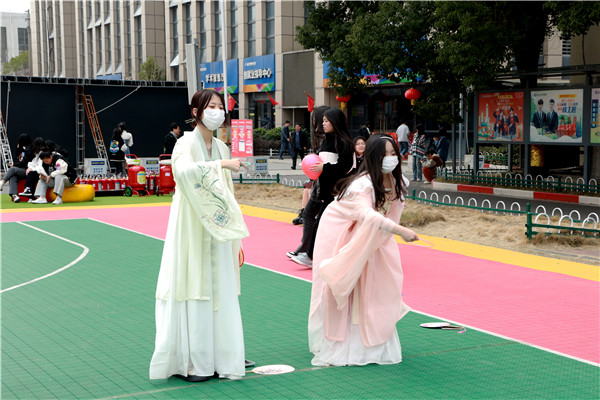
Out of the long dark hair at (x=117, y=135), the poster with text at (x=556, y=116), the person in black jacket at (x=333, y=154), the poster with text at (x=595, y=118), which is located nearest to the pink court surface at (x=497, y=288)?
the person in black jacket at (x=333, y=154)

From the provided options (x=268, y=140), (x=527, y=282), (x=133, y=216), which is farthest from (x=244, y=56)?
(x=527, y=282)

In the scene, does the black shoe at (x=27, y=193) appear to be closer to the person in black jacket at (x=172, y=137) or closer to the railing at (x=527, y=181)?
the person in black jacket at (x=172, y=137)

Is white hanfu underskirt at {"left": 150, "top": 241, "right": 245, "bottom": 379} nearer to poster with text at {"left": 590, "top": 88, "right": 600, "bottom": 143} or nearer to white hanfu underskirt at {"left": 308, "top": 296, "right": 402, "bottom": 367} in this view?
white hanfu underskirt at {"left": 308, "top": 296, "right": 402, "bottom": 367}

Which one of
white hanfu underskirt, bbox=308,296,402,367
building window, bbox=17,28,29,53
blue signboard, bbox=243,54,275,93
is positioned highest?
building window, bbox=17,28,29,53

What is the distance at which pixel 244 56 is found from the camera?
4691 centimetres

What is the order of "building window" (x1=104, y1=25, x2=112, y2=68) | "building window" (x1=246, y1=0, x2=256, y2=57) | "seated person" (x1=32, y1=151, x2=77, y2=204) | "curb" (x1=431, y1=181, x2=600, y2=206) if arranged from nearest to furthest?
"curb" (x1=431, y1=181, x2=600, y2=206) → "seated person" (x1=32, y1=151, x2=77, y2=204) → "building window" (x1=246, y1=0, x2=256, y2=57) → "building window" (x1=104, y1=25, x2=112, y2=68)

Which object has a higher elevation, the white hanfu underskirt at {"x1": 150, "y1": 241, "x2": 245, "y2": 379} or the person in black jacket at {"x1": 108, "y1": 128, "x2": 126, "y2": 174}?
the person in black jacket at {"x1": 108, "y1": 128, "x2": 126, "y2": 174}

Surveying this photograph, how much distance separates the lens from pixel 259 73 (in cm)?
4538

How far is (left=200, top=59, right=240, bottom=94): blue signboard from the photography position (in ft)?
156

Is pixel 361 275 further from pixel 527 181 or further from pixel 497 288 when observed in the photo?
pixel 527 181

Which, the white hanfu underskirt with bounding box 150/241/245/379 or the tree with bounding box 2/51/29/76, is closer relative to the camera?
the white hanfu underskirt with bounding box 150/241/245/379

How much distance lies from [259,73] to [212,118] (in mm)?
40531

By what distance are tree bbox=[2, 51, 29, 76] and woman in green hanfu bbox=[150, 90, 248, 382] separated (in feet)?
284

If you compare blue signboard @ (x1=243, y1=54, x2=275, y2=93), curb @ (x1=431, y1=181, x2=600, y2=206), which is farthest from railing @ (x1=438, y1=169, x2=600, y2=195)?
blue signboard @ (x1=243, y1=54, x2=275, y2=93)
